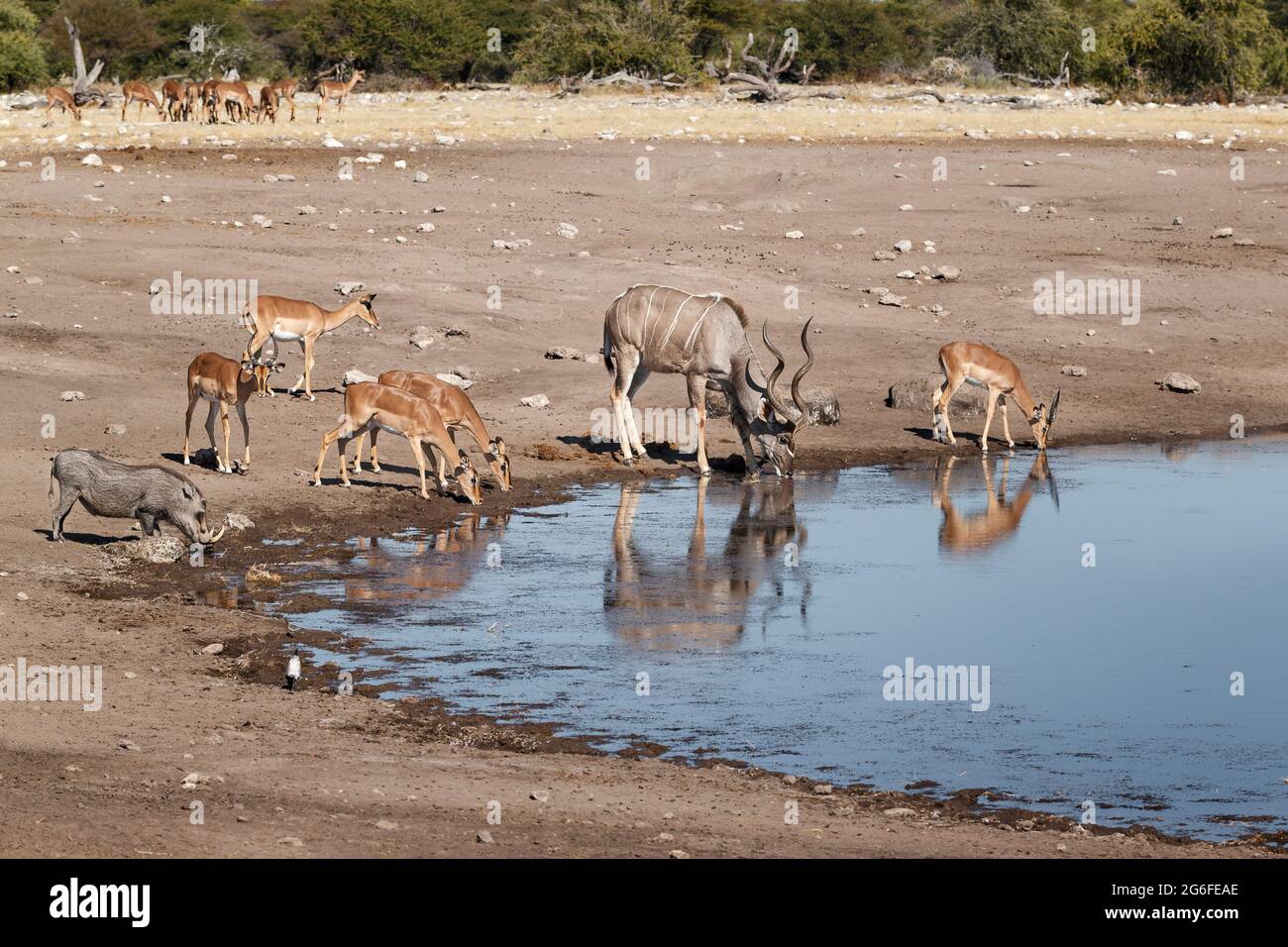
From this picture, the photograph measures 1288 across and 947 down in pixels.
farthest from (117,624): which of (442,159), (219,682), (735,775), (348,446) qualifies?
(442,159)

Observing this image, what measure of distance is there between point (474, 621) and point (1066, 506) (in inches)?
279

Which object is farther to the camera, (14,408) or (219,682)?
(14,408)

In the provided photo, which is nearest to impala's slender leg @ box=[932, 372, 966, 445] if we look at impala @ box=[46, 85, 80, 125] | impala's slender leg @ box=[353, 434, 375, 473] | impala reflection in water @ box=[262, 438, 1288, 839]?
impala reflection in water @ box=[262, 438, 1288, 839]

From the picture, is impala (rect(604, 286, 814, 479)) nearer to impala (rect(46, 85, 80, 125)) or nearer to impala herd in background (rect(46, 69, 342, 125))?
impala herd in background (rect(46, 69, 342, 125))

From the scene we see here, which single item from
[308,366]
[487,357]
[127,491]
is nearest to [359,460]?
[308,366]

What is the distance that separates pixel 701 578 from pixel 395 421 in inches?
144

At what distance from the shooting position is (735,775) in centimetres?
990

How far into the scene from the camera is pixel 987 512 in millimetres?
18000

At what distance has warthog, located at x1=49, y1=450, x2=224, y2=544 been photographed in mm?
14312

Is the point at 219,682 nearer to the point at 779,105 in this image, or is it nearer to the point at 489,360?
the point at 489,360

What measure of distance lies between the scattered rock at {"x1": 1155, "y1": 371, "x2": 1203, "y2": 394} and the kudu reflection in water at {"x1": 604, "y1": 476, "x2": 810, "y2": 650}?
7178 mm

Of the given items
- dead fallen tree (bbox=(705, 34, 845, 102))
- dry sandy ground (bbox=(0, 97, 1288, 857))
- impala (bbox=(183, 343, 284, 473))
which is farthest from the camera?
dead fallen tree (bbox=(705, 34, 845, 102))
